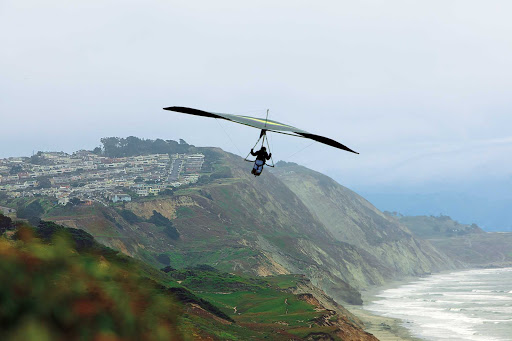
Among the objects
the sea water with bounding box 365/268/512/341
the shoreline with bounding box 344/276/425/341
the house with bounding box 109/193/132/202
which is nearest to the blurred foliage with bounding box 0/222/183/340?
the shoreline with bounding box 344/276/425/341

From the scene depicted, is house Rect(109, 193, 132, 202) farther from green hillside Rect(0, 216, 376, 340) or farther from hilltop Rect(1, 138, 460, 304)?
green hillside Rect(0, 216, 376, 340)

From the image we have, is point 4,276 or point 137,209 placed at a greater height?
point 4,276

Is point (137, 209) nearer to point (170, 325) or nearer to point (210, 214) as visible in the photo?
point (210, 214)

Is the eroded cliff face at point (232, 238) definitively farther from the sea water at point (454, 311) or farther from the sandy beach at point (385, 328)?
the sandy beach at point (385, 328)

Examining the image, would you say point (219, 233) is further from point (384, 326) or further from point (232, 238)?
point (384, 326)

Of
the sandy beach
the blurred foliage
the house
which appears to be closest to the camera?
the blurred foliage

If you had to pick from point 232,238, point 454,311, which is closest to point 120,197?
point 232,238

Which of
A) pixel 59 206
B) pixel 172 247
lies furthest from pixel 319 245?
pixel 59 206
